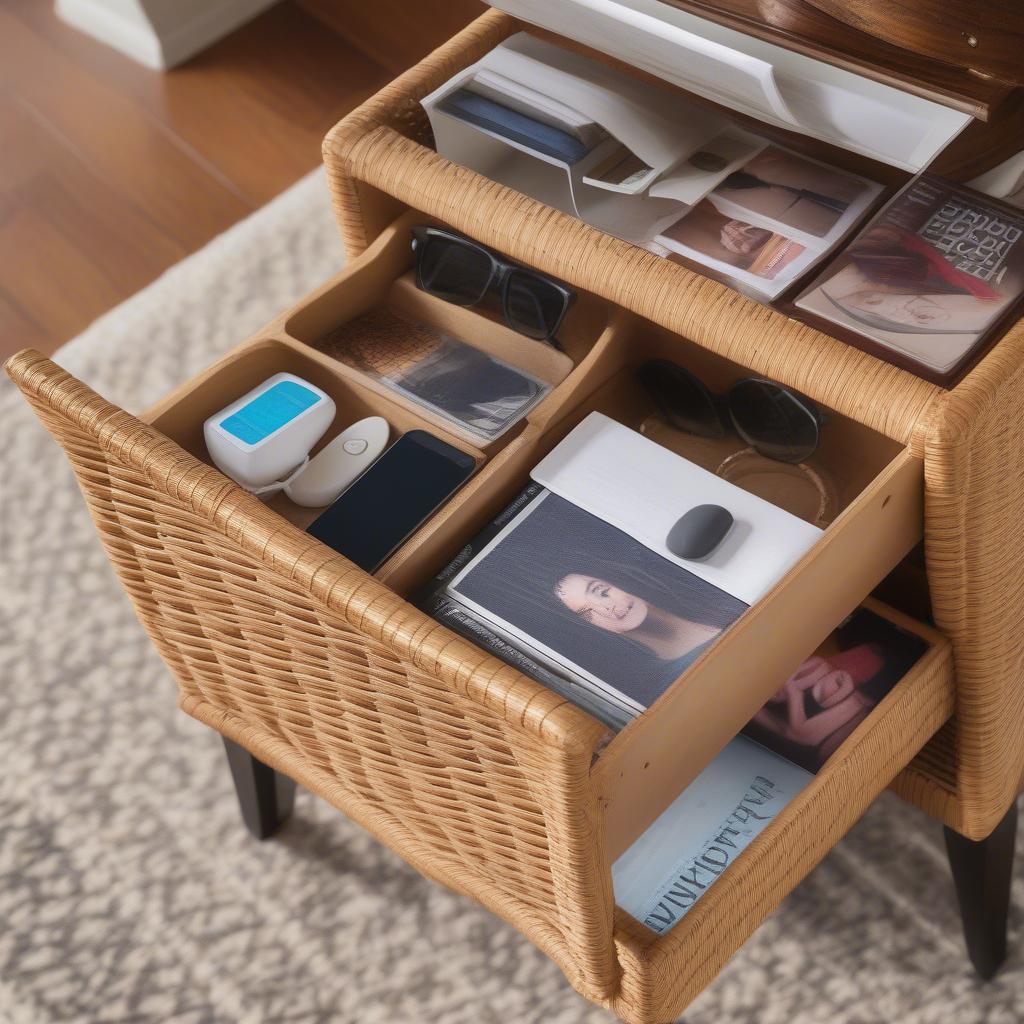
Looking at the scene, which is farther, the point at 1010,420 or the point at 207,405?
the point at 207,405

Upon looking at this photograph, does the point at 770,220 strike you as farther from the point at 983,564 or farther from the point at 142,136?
the point at 142,136

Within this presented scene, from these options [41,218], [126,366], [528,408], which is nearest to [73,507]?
[126,366]

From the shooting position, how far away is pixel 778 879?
92 centimetres

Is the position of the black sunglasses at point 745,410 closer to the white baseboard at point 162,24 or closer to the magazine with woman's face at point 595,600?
the magazine with woman's face at point 595,600

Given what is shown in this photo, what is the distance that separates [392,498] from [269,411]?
0.11m

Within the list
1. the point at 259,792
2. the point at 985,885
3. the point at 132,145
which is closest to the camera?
the point at 985,885

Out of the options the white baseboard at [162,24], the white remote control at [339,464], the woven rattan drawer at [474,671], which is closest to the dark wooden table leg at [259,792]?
the woven rattan drawer at [474,671]

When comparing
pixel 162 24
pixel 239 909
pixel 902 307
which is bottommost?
pixel 239 909

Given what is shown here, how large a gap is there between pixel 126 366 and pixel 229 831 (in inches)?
27.2

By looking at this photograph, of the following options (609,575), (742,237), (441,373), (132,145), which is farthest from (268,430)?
(132,145)

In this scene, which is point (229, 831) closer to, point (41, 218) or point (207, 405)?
point (207, 405)

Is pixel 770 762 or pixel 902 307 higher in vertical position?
pixel 902 307

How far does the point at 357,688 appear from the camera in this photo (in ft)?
2.88

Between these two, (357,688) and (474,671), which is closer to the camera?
(474,671)
